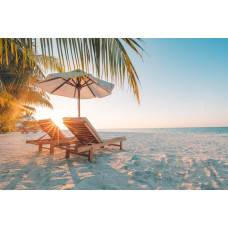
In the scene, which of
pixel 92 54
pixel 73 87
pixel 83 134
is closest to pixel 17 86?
pixel 73 87

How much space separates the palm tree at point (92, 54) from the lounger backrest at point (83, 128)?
229cm

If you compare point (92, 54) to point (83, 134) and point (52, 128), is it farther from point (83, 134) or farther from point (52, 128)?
point (52, 128)

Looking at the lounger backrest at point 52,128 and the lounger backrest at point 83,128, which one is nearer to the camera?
the lounger backrest at point 83,128

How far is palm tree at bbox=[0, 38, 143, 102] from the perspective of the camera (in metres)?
1.06

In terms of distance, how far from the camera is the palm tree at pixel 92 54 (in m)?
1.06

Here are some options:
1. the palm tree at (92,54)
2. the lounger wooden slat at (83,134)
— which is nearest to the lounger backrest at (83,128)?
the lounger wooden slat at (83,134)

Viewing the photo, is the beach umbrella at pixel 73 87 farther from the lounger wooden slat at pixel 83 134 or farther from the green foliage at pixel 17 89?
the lounger wooden slat at pixel 83 134

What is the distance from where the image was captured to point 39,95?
9211 millimetres

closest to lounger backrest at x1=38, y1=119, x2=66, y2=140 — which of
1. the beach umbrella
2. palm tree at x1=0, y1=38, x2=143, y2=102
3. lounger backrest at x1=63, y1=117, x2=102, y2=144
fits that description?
lounger backrest at x1=63, y1=117, x2=102, y2=144

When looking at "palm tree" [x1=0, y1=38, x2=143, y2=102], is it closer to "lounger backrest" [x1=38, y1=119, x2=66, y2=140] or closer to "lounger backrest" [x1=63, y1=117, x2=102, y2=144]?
"lounger backrest" [x1=63, y1=117, x2=102, y2=144]

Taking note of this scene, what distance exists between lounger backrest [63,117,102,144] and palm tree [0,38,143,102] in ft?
7.50
